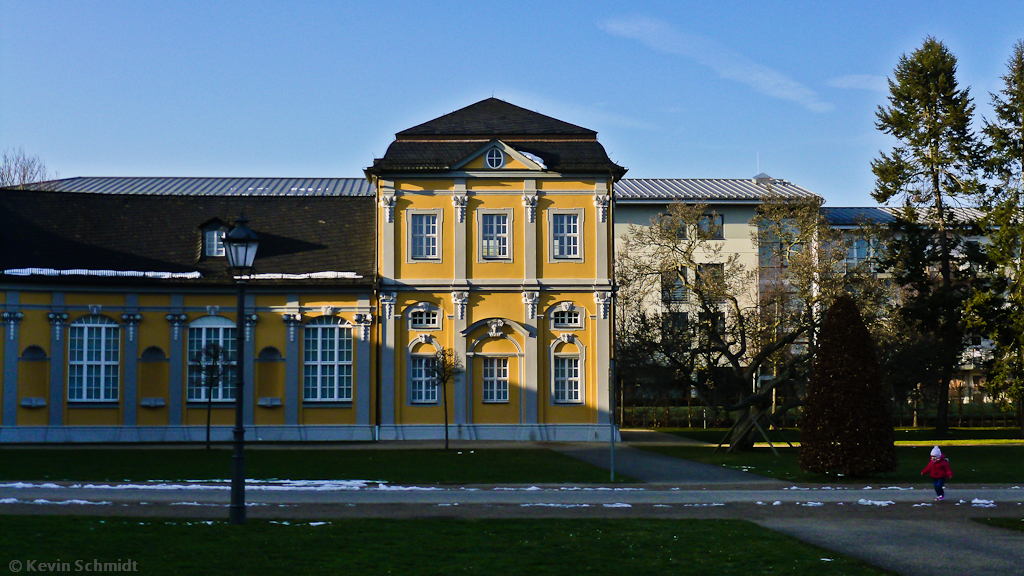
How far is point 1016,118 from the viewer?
45781 mm

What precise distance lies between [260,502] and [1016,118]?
4085 centimetres

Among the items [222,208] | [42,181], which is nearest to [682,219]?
[222,208]

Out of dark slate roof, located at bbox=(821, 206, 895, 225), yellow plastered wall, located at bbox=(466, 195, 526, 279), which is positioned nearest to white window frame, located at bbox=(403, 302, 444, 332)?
yellow plastered wall, located at bbox=(466, 195, 526, 279)

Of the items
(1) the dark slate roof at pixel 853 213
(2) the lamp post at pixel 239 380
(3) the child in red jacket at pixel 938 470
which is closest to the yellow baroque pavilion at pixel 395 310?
(3) the child in red jacket at pixel 938 470

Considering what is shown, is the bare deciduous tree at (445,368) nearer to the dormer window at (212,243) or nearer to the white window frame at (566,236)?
the white window frame at (566,236)

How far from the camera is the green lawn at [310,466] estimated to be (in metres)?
23.0

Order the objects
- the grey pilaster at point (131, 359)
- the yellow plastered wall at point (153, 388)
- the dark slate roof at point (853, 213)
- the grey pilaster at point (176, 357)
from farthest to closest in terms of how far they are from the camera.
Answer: the dark slate roof at point (853, 213)
the grey pilaster at point (176, 357)
the yellow plastered wall at point (153, 388)
the grey pilaster at point (131, 359)

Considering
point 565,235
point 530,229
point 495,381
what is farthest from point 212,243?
point 565,235

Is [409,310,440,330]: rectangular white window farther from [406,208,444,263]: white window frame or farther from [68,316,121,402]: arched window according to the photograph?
[68,316,121,402]: arched window

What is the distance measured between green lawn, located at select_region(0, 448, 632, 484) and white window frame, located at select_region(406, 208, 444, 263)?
8520 millimetres

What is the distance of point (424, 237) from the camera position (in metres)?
38.3

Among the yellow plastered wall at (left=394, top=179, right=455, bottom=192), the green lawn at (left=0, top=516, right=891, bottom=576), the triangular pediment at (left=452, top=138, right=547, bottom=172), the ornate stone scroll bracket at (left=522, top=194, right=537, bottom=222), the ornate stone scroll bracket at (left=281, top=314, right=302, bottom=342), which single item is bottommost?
the green lawn at (left=0, top=516, right=891, bottom=576)

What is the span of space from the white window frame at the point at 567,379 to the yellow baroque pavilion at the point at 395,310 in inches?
2.1

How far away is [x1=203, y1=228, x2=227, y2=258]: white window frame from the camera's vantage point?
128ft
